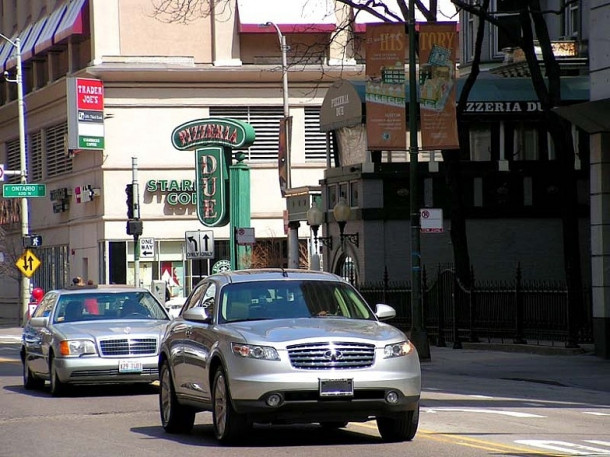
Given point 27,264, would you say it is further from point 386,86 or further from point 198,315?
point 198,315

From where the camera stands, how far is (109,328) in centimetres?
2033

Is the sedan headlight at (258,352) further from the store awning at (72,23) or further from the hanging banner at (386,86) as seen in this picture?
the store awning at (72,23)

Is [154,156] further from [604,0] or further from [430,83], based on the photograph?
[604,0]

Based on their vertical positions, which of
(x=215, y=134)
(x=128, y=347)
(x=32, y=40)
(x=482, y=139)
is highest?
(x=32, y=40)

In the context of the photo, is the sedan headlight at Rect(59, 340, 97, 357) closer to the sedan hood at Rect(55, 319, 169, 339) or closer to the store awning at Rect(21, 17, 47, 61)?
the sedan hood at Rect(55, 319, 169, 339)

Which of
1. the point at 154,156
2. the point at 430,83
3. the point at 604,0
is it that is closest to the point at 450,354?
the point at 430,83

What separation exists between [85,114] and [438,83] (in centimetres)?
3091

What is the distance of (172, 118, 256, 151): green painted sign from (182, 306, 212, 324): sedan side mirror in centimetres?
3093

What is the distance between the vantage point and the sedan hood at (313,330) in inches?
497

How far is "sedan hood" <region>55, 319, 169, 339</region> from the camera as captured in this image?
20062 millimetres

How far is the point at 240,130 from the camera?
44938 millimetres

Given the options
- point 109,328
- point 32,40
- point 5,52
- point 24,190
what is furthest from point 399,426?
point 5,52

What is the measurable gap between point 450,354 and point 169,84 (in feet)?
103

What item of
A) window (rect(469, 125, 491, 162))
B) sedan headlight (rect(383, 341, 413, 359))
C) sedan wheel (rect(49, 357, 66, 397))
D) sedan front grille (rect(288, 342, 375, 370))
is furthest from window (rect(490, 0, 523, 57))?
sedan front grille (rect(288, 342, 375, 370))
